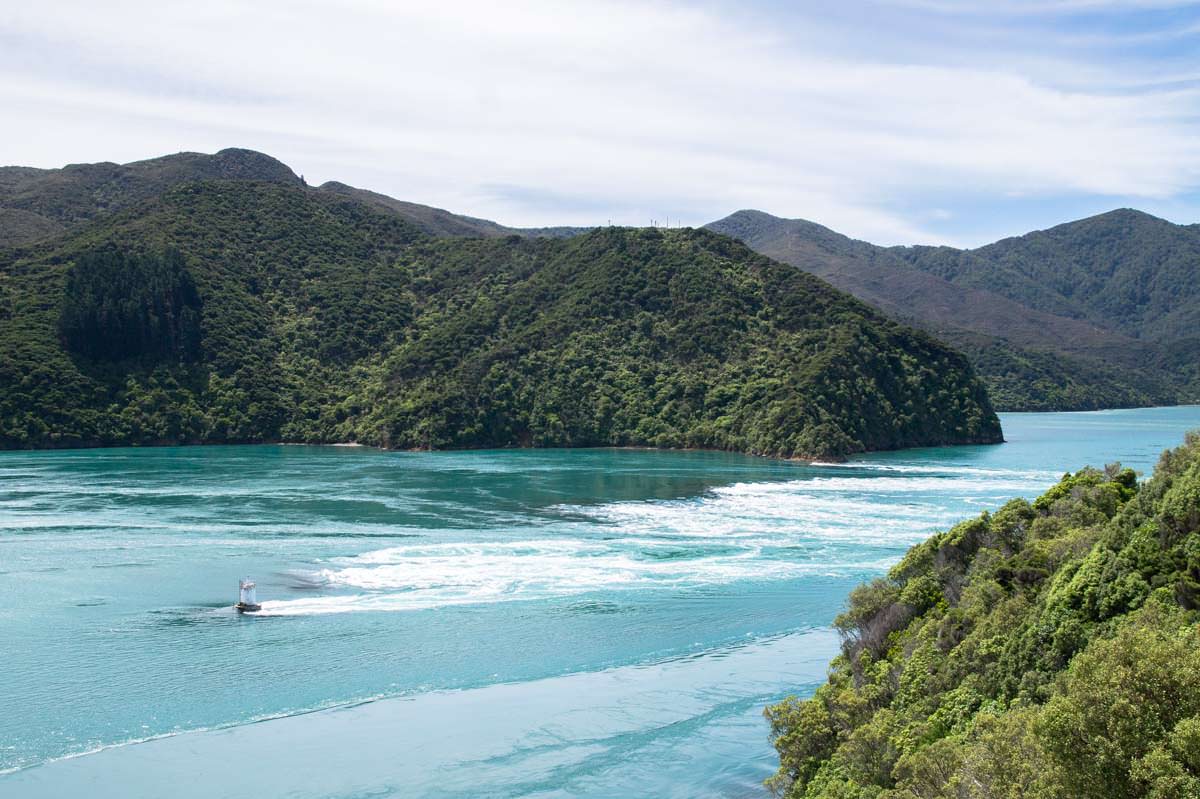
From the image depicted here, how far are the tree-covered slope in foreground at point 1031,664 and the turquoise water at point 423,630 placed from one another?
11.3ft

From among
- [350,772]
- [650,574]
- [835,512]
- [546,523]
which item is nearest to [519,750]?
[350,772]

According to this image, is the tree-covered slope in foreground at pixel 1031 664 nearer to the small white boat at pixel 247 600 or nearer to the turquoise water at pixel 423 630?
the turquoise water at pixel 423 630

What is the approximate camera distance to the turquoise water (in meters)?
23.6

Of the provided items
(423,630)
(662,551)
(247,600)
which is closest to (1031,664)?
(423,630)

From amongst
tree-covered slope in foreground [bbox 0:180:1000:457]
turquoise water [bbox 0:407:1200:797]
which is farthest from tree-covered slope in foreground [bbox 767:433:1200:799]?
tree-covered slope in foreground [bbox 0:180:1000:457]

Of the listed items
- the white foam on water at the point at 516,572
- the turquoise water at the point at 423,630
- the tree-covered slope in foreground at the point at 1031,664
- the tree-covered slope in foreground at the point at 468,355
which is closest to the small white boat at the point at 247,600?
the white foam on water at the point at 516,572

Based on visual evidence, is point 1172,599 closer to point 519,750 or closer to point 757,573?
point 519,750

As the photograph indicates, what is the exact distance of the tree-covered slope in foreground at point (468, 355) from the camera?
343ft

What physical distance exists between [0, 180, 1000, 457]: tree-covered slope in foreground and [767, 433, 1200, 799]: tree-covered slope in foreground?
68.8 meters

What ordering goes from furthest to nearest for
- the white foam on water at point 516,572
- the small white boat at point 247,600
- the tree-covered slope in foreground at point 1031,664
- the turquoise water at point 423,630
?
the white foam on water at point 516,572, the small white boat at point 247,600, the turquoise water at point 423,630, the tree-covered slope in foreground at point 1031,664

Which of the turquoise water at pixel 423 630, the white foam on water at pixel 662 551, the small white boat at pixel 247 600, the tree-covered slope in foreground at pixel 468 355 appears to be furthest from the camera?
the tree-covered slope in foreground at pixel 468 355

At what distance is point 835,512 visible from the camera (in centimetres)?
5912

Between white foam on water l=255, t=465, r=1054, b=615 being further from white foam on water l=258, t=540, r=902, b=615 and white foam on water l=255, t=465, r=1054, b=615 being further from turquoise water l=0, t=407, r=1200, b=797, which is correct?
turquoise water l=0, t=407, r=1200, b=797

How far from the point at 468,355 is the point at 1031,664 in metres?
106
